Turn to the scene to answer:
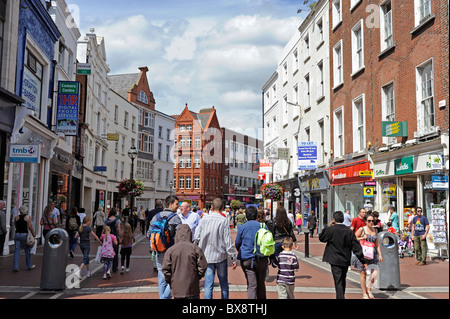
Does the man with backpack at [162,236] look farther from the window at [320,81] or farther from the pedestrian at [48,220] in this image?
the window at [320,81]

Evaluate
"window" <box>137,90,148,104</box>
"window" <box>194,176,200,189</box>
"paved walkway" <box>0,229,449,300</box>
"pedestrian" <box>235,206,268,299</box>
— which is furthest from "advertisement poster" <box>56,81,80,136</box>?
"window" <box>194,176,200,189</box>

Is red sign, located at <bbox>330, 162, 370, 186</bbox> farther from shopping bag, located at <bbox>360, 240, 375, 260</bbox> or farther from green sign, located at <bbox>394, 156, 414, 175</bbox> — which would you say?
shopping bag, located at <bbox>360, 240, 375, 260</bbox>

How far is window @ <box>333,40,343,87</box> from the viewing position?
2295cm

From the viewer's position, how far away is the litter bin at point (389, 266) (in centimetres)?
930

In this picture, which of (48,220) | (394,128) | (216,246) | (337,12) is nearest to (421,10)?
(394,128)

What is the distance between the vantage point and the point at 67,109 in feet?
64.5

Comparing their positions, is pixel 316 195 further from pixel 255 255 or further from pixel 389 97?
pixel 255 255

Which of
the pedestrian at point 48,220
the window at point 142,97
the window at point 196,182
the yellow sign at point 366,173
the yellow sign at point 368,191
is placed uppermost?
the window at point 142,97

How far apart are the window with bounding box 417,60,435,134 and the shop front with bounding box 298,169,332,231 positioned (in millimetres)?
9699

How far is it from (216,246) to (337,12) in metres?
20.5

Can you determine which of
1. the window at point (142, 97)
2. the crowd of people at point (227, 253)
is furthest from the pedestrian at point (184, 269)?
the window at point (142, 97)

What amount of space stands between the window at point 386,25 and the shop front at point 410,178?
4.80 metres

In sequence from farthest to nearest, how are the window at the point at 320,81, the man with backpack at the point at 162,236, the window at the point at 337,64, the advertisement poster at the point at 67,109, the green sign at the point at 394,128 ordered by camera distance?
1. the window at the point at 320,81
2. the window at the point at 337,64
3. the advertisement poster at the point at 67,109
4. the green sign at the point at 394,128
5. the man with backpack at the point at 162,236

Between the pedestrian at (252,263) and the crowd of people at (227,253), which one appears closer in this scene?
the crowd of people at (227,253)
